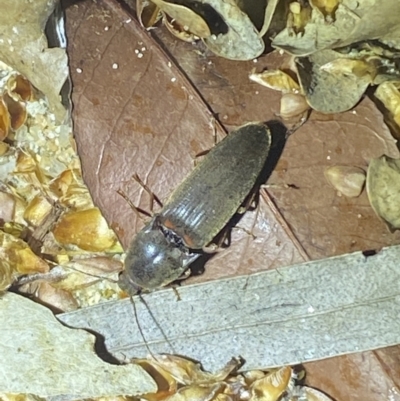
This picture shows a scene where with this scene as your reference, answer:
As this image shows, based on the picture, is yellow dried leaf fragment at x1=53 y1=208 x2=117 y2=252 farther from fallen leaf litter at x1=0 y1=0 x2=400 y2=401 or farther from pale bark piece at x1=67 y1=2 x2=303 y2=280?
pale bark piece at x1=67 y1=2 x2=303 y2=280

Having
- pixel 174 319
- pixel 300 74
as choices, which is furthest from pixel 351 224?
pixel 174 319

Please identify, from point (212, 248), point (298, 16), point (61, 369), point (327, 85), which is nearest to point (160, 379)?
point (61, 369)

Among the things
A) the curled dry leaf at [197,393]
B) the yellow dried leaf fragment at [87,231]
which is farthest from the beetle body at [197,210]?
the curled dry leaf at [197,393]

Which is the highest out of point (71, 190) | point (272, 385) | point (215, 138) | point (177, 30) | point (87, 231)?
point (177, 30)

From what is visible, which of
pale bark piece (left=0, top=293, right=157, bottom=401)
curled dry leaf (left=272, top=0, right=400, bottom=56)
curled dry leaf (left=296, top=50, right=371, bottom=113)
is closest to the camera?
curled dry leaf (left=272, top=0, right=400, bottom=56)

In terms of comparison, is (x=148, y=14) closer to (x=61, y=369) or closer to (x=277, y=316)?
(x=277, y=316)

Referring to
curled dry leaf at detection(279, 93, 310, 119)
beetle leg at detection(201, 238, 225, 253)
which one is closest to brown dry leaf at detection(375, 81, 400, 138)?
curled dry leaf at detection(279, 93, 310, 119)

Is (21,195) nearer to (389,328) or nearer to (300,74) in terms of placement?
(300,74)
